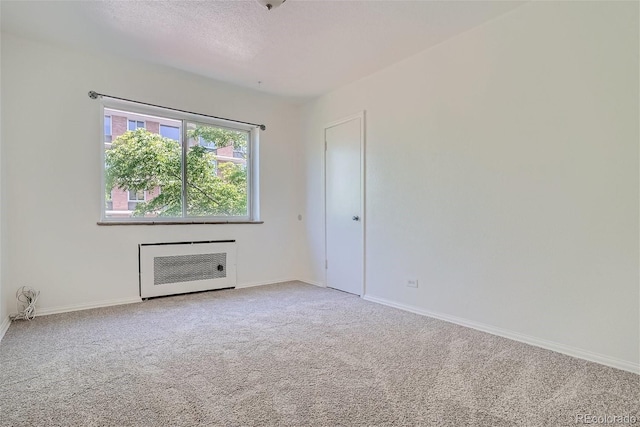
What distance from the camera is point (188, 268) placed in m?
3.99

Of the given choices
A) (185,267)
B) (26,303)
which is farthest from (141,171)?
(26,303)

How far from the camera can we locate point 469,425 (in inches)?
60.1

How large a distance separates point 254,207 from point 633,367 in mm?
3924

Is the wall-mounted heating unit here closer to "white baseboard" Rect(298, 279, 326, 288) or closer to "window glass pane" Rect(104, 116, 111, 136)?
"white baseboard" Rect(298, 279, 326, 288)

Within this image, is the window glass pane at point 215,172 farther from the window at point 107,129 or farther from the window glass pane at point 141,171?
the window at point 107,129

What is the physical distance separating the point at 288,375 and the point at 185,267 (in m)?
2.43

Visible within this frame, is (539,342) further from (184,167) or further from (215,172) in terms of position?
(184,167)

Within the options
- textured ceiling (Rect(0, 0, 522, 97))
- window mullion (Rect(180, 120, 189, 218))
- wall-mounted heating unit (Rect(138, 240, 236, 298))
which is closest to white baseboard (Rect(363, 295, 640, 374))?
wall-mounted heating unit (Rect(138, 240, 236, 298))

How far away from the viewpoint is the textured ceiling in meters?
2.56

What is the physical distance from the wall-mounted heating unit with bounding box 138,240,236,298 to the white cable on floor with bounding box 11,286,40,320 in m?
0.89

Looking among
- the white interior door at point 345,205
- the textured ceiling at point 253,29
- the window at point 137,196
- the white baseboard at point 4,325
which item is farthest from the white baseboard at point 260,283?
the textured ceiling at point 253,29

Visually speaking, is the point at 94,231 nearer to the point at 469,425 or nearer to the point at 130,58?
the point at 130,58

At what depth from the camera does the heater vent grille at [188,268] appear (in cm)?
380

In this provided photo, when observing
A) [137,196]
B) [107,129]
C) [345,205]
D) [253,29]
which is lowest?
[345,205]
